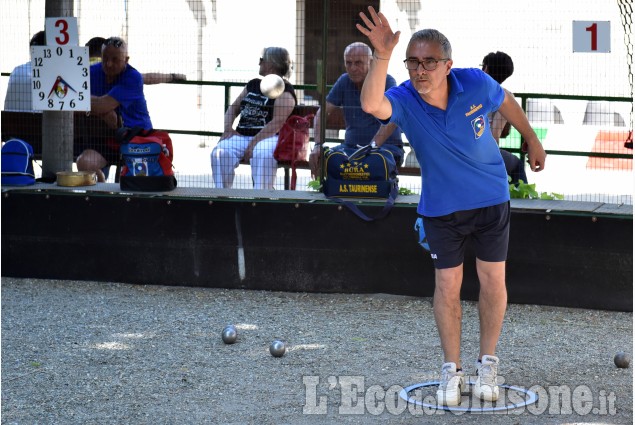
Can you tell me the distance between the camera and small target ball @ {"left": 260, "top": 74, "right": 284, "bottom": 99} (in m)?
9.04

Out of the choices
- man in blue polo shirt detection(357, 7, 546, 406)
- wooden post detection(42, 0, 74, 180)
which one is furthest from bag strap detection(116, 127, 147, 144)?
man in blue polo shirt detection(357, 7, 546, 406)

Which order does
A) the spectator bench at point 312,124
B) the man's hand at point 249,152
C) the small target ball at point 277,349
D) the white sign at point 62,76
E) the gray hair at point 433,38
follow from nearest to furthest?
the gray hair at point 433,38, the small target ball at point 277,349, the white sign at point 62,76, the spectator bench at point 312,124, the man's hand at point 249,152

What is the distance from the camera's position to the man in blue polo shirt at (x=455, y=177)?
4938 mm

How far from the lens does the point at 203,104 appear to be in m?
11.0

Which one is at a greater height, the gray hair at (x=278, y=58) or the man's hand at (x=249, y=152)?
the gray hair at (x=278, y=58)

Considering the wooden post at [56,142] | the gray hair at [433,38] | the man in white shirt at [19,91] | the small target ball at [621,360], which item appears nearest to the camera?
the gray hair at [433,38]

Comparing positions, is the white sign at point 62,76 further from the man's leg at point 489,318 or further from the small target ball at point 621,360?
the small target ball at point 621,360

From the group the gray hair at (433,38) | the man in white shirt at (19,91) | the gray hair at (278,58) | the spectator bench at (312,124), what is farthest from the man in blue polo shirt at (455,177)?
the man in white shirt at (19,91)

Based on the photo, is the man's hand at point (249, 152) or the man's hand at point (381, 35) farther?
the man's hand at point (249, 152)

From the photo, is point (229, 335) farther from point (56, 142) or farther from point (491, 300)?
point (56, 142)

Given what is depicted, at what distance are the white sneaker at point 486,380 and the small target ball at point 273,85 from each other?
14.4ft

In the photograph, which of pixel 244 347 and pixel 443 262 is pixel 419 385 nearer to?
pixel 443 262

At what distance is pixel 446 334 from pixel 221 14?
669cm

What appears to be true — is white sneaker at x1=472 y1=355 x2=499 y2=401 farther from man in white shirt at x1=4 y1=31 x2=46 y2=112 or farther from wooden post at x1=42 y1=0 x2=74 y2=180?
man in white shirt at x1=4 y1=31 x2=46 y2=112
